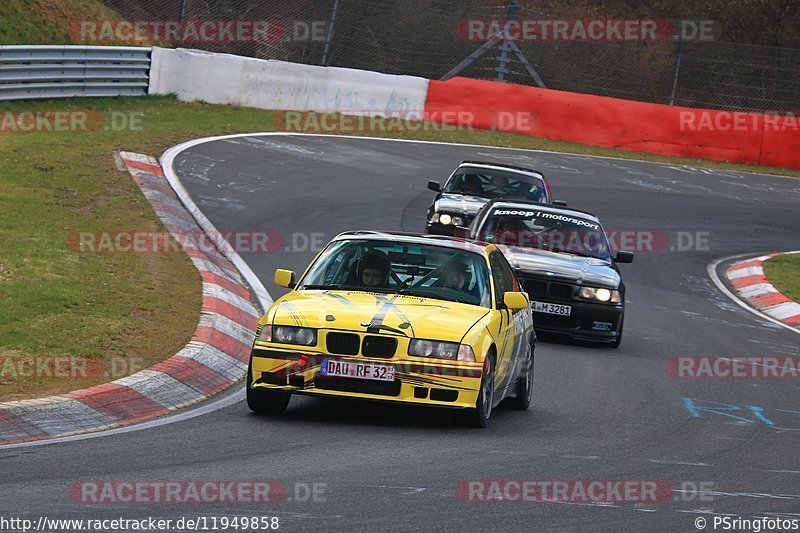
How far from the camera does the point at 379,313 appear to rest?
888 cm

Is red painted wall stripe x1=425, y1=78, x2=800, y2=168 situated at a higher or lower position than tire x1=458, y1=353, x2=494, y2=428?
higher

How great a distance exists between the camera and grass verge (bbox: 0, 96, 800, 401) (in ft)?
32.8

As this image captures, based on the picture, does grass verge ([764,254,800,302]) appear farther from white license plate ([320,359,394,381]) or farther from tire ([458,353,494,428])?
white license plate ([320,359,394,381])

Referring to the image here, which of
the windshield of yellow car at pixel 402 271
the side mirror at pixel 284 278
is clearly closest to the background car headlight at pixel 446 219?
the windshield of yellow car at pixel 402 271

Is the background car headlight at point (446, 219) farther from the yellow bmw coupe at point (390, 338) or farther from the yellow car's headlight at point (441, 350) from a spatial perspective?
the yellow car's headlight at point (441, 350)

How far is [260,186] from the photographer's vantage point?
20.9 meters

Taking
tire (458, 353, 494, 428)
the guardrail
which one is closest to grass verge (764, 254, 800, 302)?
tire (458, 353, 494, 428)

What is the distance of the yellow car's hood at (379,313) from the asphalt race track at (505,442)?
656 millimetres

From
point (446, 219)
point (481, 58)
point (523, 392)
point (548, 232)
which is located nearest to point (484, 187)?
point (446, 219)

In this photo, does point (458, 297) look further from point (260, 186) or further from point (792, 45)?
point (792, 45)

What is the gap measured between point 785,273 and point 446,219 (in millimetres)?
5460

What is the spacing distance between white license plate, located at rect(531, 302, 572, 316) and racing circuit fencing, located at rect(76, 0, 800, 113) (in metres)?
17.9

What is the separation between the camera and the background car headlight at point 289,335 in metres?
8.74

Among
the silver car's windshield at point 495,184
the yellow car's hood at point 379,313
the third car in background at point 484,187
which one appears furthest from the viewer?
the silver car's windshield at point 495,184
